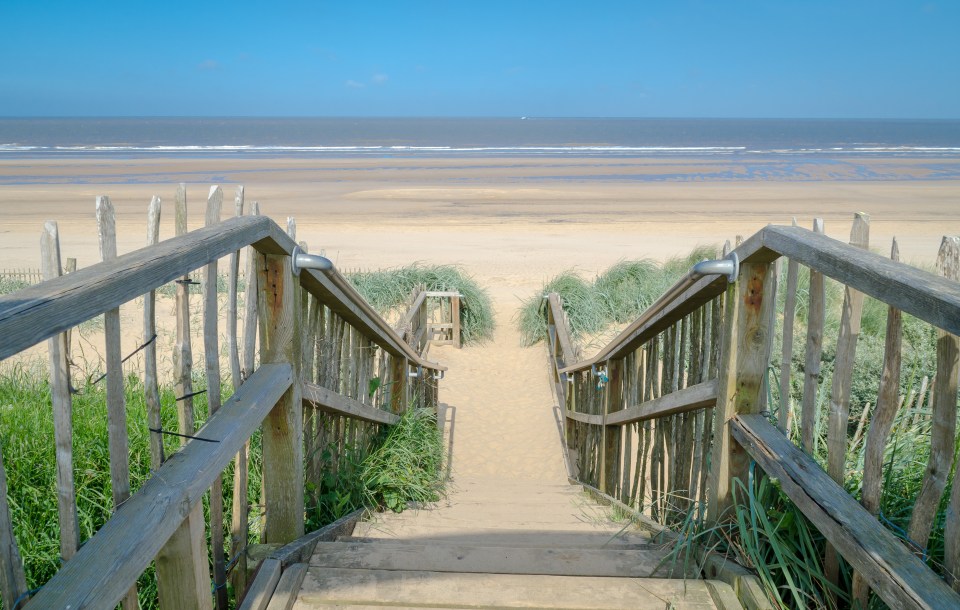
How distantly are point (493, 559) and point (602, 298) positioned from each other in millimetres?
8389

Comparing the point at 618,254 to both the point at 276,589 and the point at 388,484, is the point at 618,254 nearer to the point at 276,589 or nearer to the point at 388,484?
the point at 388,484

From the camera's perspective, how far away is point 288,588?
2.35 m

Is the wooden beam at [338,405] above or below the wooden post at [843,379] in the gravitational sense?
below

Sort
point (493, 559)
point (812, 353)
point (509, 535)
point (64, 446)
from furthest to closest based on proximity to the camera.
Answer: point (509, 535) < point (493, 559) < point (812, 353) < point (64, 446)

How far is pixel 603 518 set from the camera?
406cm

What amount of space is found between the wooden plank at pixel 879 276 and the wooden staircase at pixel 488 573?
42.2 inches

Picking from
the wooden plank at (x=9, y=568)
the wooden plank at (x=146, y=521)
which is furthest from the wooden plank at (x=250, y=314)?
the wooden plank at (x=9, y=568)

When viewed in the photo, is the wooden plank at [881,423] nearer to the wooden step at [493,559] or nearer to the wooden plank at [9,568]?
the wooden step at [493,559]

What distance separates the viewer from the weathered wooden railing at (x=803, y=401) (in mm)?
1683

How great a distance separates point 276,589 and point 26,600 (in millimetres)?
1031

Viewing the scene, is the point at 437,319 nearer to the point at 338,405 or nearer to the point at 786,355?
the point at 338,405

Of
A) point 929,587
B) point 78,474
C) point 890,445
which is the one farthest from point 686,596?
point 78,474

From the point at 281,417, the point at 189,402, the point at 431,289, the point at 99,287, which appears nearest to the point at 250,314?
the point at 281,417

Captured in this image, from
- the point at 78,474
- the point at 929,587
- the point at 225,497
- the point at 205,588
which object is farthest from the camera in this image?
the point at 225,497
